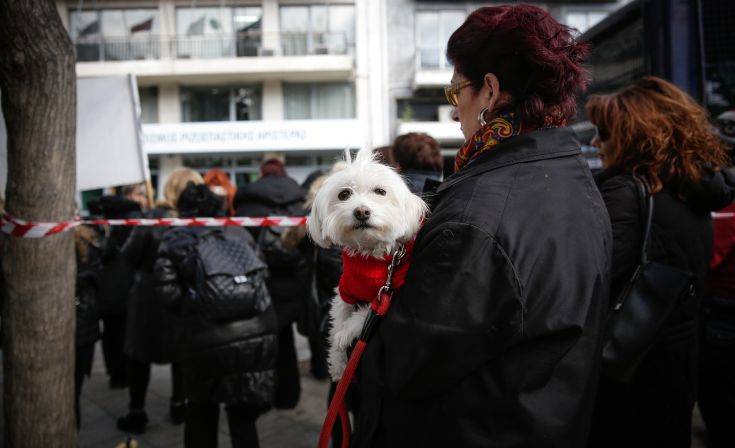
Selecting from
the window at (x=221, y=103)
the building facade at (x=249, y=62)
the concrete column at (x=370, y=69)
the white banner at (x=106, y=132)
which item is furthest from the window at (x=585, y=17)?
the white banner at (x=106, y=132)

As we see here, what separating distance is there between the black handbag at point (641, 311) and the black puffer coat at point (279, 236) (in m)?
2.47

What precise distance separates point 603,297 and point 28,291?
2.49 meters

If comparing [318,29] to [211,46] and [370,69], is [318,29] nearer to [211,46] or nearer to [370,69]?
[370,69]

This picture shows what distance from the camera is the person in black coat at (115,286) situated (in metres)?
4.71

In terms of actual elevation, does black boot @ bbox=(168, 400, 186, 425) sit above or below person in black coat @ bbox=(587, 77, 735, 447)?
below

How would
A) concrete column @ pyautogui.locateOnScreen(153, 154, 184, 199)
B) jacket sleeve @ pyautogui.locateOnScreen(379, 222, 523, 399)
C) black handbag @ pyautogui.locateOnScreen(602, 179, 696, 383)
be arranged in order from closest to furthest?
jacket sleeve @ pyautogui.locateOnScreen(379, 222, 523, 399)
black handbag @ pyautogui.locateOnScreen(602, 179, 696, 383)
concrete column @ pyautogui.locateOnScreen(153, 154, 184, 199)

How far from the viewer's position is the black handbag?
204cm

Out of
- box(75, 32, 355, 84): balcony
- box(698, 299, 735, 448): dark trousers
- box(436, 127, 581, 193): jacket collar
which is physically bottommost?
box(698, 299, 735, 448): dark trousers

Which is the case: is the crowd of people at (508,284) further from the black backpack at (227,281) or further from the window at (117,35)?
the window at (117,35)

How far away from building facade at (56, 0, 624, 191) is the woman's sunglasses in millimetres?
19662

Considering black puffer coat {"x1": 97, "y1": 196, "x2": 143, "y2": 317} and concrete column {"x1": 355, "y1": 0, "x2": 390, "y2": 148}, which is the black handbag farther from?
concrete column {"x1": 355, "y1": 0, "x2": 390, "y2": 148}

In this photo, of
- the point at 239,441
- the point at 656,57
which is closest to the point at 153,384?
the point at 239,441

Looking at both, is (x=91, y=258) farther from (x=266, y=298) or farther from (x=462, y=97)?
(x=462, y=97)

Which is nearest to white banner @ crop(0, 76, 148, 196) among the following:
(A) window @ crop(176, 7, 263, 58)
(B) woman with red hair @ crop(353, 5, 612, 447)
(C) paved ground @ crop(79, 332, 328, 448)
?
(C) paved ground @ crop(79, 332, 328, 448)
